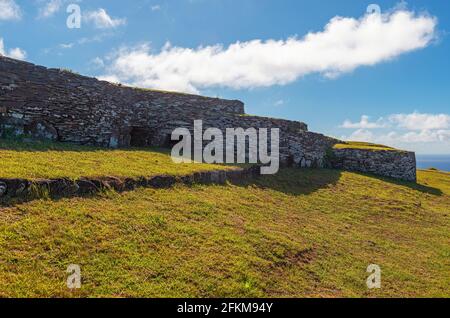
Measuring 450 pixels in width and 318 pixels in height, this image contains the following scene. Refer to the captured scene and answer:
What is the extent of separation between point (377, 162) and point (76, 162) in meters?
22.3

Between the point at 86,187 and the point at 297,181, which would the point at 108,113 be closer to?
the point at 86,187

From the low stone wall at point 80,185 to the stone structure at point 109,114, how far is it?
6.41m

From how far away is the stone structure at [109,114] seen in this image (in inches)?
608

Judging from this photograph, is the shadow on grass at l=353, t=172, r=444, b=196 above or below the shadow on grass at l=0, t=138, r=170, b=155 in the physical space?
below

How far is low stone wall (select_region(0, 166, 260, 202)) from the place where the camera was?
8.88m

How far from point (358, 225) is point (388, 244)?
1.88m

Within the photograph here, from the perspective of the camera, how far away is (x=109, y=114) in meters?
18.8

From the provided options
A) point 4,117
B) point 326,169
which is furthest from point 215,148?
point 4,117

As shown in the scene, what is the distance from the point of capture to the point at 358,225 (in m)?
14.7

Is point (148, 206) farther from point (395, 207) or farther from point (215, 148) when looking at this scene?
point (395, 207)

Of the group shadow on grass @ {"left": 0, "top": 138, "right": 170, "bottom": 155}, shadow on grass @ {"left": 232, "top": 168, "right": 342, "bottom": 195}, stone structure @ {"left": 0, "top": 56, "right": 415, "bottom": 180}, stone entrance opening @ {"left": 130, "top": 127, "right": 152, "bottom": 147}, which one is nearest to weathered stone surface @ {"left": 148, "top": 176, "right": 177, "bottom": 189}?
shadow on grass @ {"left": 232, "top": 168, "right": 342, "bottom": 195}

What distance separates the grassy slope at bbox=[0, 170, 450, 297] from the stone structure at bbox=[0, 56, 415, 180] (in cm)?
729

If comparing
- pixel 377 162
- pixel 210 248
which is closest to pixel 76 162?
pixel 210 248

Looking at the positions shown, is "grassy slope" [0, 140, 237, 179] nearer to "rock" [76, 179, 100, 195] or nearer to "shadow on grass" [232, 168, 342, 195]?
"rock" [76, 179, 100, 195]
